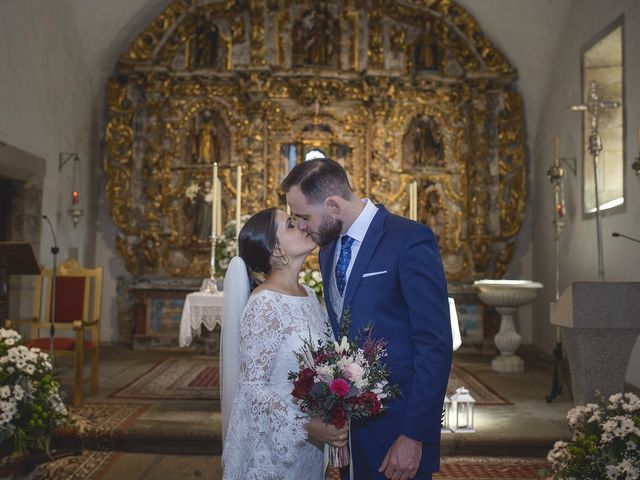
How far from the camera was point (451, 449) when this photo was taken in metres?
4.75

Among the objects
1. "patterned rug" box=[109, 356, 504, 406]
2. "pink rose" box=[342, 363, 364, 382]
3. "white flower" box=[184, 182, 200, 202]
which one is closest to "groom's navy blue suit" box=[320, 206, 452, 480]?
"pink rose" box=[342, 363, 364, 382]

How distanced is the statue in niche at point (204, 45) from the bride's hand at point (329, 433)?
26.8 ft

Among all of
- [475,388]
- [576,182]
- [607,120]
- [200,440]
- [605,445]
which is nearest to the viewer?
[605,445]

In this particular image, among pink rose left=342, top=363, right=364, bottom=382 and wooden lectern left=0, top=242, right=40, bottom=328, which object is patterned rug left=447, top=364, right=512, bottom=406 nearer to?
wooden lectern left=0, top=242, right=40, bottom=328

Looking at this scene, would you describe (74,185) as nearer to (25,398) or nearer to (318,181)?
(25,398)

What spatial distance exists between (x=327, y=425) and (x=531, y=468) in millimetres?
2898

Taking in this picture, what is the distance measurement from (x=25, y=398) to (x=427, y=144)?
22.8 feet

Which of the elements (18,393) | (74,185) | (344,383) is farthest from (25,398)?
(74,185)

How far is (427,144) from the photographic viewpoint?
954cm

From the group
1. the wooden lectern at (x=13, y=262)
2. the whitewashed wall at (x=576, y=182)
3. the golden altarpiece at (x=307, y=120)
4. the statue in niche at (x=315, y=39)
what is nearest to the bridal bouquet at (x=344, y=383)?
the wooden lectern at (x=13, y=262)

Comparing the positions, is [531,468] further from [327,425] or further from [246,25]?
[246,25]

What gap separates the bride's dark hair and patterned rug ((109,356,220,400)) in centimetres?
366

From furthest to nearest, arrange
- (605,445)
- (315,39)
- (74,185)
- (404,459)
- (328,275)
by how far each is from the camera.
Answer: (315,39), (74,185), (605,445), (328,275), (404,459)

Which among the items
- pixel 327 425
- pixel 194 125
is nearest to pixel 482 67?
pixel 194 125
